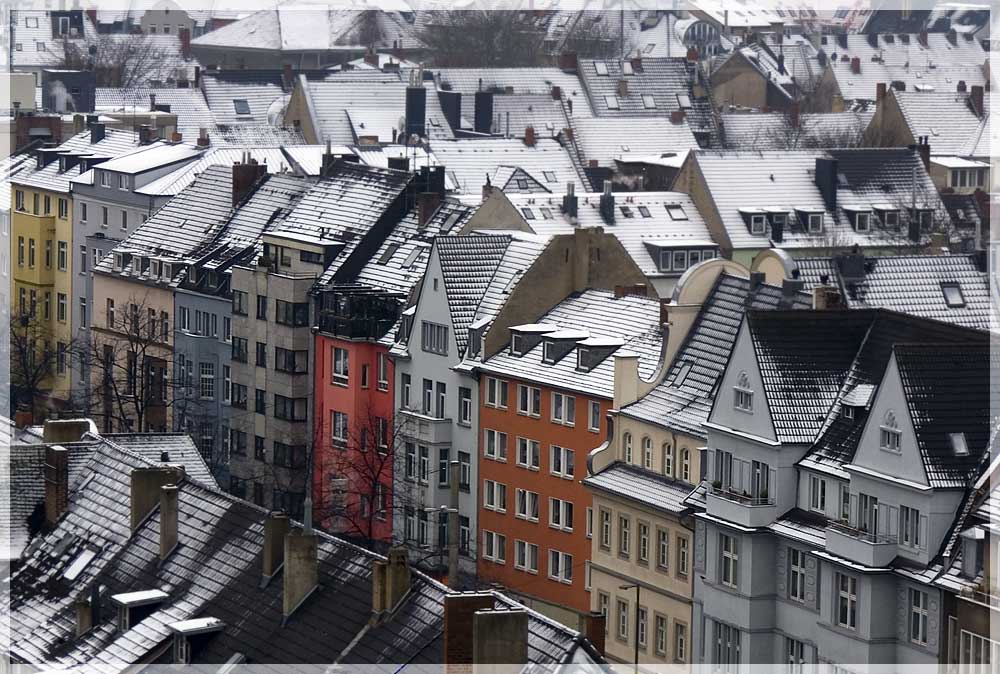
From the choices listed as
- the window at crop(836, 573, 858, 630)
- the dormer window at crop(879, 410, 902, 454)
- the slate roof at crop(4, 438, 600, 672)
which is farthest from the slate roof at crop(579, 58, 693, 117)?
the slate roof at crop(4, 438, 600, 672)

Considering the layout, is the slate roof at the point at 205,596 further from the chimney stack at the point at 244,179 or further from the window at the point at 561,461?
the chimney stack at the point at 244,179

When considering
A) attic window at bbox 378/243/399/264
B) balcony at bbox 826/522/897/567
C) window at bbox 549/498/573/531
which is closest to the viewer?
balcony at bbox 826/522/897/567

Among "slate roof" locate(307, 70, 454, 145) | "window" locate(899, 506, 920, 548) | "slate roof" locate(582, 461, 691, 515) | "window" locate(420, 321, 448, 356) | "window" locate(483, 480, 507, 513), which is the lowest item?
"window" locate(483, 480, 507, 513)

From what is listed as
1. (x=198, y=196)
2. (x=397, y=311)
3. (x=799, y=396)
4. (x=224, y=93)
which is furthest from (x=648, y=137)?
(x=799, y=396)

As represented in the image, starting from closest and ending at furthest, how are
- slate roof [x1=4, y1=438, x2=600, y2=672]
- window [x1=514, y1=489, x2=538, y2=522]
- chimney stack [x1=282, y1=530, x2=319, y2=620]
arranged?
slate roof [x1=4, y1=438, x2=600, y2=672] → chimney stack [x1=282, y1=530, x2=319, y2=620] → window [x1=514, y1=489, x2=538, y2=522]

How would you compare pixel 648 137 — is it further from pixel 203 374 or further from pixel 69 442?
pixel 69 442

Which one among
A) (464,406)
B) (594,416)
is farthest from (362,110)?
(594,416)

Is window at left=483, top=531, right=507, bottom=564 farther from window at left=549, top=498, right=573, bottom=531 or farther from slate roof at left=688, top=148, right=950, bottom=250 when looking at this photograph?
slate roof at left=688, top=148, right=950, bottom=250
